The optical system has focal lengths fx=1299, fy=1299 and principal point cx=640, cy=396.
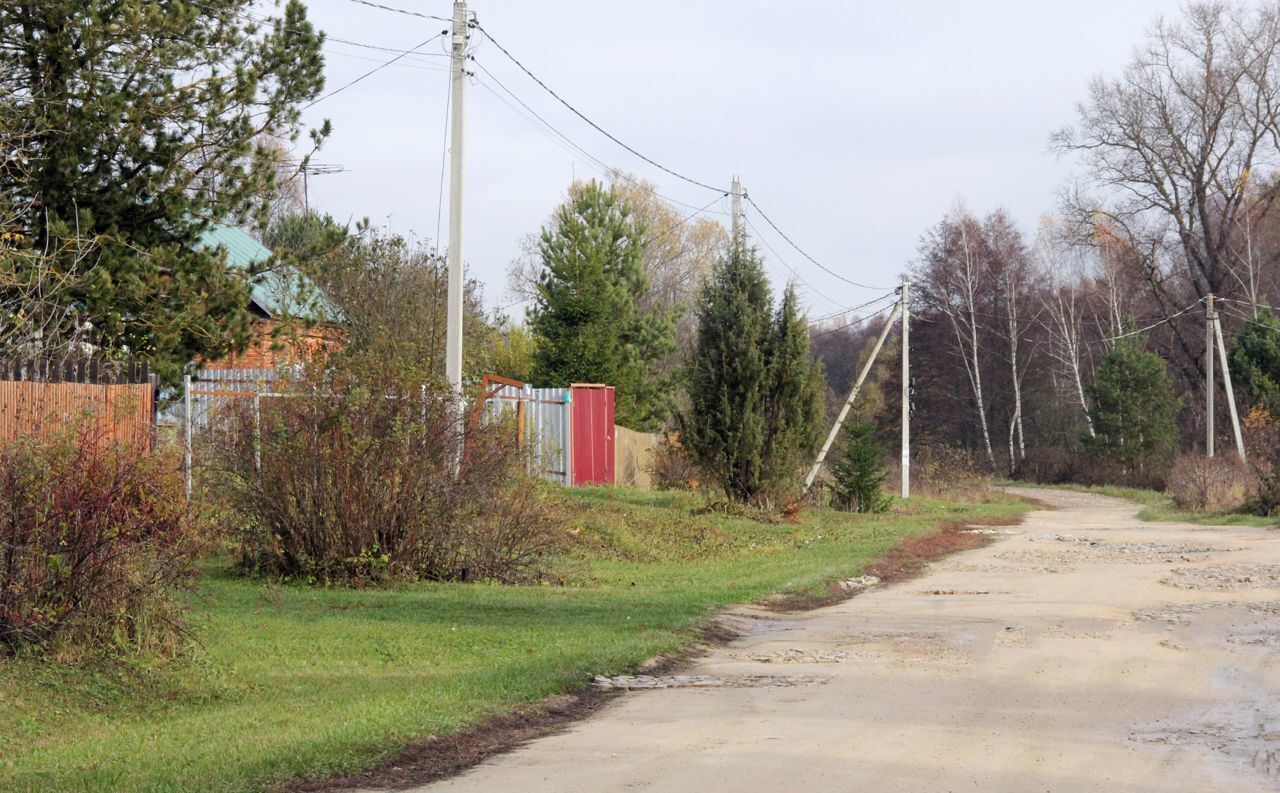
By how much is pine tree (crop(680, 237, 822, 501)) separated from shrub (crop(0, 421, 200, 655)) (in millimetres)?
18237

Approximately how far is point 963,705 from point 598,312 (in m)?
31.4

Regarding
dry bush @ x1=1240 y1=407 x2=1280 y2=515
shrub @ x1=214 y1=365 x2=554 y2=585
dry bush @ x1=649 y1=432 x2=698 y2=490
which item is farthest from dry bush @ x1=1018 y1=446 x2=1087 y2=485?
shrub @ x1=214 y1=365 x2=554 y2=585

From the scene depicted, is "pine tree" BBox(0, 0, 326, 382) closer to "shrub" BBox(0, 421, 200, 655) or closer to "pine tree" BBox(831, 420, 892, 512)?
"shrub" BBox(0, 421, 200, 655)

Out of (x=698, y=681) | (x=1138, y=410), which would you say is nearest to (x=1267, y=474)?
(x=1138, y=410)

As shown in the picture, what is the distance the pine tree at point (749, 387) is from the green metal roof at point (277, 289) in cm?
800

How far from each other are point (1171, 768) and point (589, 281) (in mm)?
33210

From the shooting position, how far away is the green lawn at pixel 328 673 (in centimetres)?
707

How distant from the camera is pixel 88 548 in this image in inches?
352

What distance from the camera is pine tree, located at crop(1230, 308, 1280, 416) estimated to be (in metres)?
48.8

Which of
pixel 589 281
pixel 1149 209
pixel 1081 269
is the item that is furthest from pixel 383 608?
pixel 1081 269

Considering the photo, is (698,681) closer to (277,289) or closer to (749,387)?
(749,387)

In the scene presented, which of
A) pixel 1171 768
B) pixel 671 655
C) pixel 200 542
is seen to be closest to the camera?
pixel 1171 768

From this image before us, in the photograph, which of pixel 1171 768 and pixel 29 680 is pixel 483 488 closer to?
pixel 29 680

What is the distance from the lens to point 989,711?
8.69 metres
